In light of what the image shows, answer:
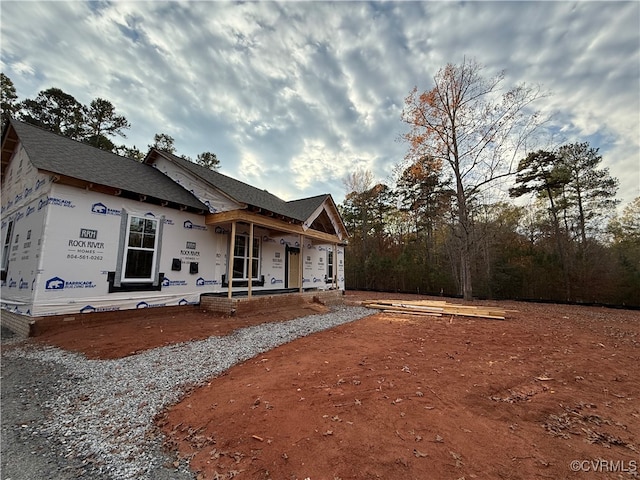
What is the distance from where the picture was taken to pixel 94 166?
7453 millimetres

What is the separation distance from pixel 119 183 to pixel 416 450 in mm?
8876

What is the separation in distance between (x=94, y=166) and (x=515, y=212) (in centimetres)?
2418

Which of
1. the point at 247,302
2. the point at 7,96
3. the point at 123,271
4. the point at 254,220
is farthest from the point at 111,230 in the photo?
the point at 7,96

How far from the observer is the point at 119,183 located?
7.22m

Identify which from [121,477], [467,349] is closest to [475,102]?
[467,349]

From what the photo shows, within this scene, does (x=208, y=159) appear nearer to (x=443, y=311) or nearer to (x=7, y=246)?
(x=7, y=246)

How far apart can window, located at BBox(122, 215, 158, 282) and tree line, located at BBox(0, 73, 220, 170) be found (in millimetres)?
15902

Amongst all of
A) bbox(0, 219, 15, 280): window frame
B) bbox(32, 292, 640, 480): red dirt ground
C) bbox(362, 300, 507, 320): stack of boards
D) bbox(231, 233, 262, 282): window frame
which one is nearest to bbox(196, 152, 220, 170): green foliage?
bbox(231, 233, 262, 282): window frame

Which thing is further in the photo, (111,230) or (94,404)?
(111,230)

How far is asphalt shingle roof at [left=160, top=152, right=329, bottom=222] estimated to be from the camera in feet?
31.3

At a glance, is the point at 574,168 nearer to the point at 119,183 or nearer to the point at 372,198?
the point at 372,198

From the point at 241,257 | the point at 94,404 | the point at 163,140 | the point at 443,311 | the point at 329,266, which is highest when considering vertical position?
the point at 163,140

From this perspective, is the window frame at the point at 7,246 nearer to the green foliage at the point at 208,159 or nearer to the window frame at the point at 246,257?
the window frame at the point at 246,257

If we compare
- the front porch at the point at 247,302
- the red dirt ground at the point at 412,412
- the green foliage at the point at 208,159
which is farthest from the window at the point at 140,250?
the green foliage at the point at 208,159
